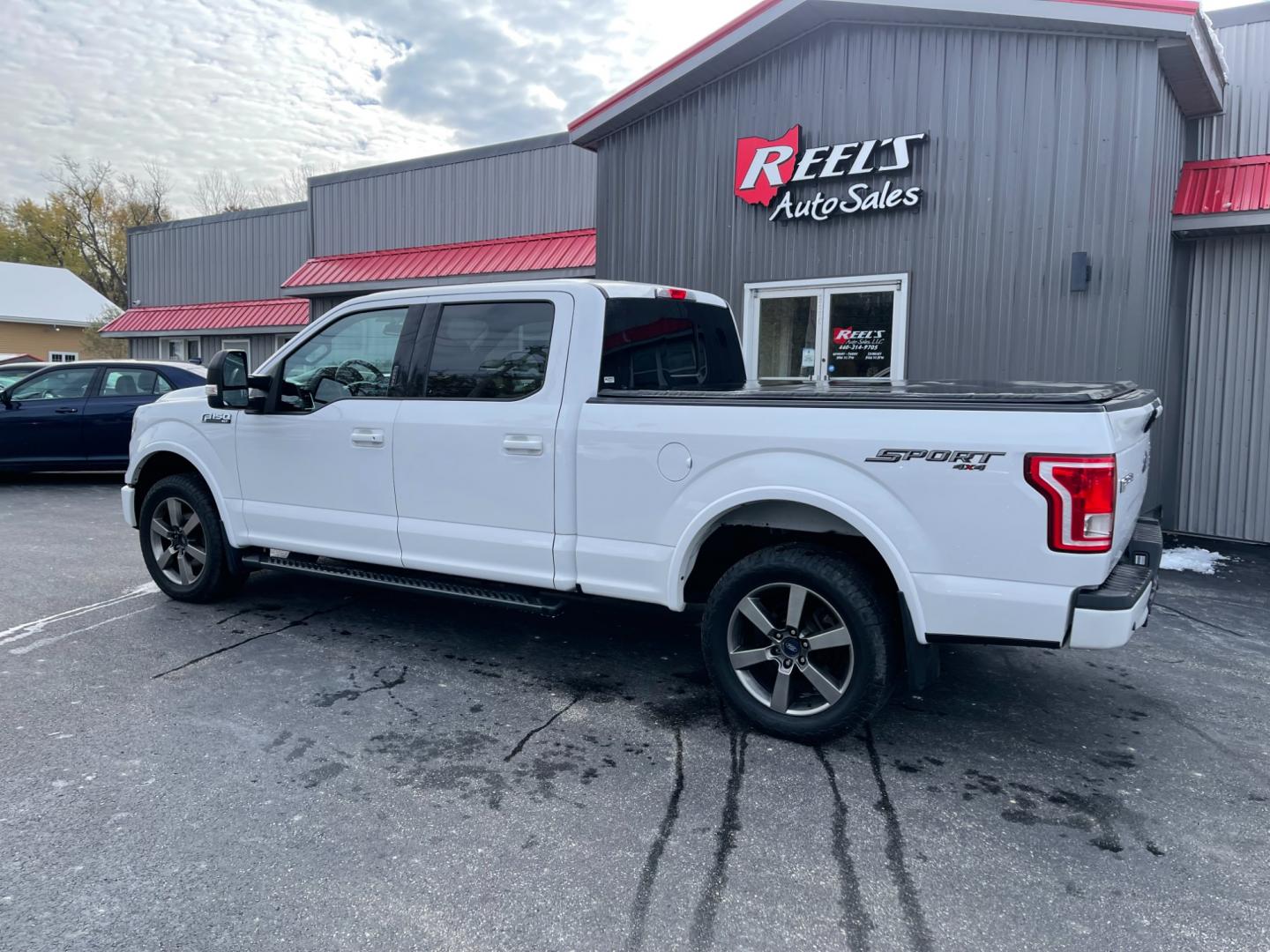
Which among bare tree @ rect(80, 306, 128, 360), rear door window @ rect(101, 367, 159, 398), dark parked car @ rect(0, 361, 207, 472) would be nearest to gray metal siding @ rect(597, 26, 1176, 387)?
rear door window @ rect(101, 367, 159, 398)

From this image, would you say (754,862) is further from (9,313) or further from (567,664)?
(9,313)

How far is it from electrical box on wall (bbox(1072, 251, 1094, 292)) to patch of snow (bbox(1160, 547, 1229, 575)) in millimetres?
2426

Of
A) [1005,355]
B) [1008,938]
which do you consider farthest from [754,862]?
[1005,355]

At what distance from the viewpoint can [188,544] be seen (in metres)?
5.94

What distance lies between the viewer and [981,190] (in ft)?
27.3

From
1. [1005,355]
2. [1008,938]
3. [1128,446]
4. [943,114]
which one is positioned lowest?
[1008,938]

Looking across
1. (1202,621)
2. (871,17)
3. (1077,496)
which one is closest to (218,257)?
(871,17)

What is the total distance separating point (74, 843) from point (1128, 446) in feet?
13.2

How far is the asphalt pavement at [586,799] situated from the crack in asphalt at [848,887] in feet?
0.04

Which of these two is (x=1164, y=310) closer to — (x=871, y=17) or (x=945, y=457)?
(x=871, y=17)

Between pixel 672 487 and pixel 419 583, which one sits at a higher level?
pixel 672 487

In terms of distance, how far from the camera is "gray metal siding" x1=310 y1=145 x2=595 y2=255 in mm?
14281

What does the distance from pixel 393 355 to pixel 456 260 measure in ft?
Answer: 34.1

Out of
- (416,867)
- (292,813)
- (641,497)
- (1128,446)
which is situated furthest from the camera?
(641,497)
